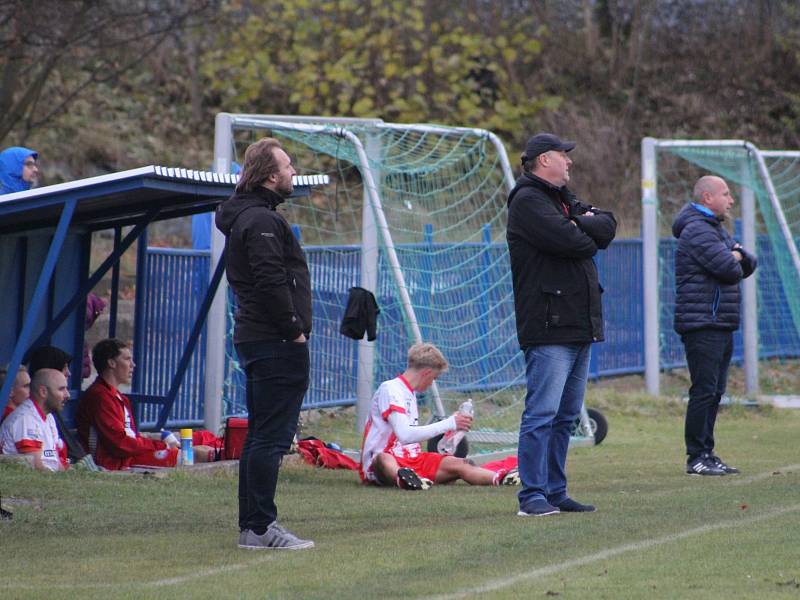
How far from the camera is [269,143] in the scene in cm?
652

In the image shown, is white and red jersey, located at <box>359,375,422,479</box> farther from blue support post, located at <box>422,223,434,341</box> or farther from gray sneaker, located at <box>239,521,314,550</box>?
gray sneaker, located at <box>239,521,314,550</box>

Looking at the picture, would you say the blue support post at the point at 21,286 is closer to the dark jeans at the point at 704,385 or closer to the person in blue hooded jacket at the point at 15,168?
the person in blue hooded jacket at the point at 15,168

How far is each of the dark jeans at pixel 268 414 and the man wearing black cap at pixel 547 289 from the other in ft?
5.10

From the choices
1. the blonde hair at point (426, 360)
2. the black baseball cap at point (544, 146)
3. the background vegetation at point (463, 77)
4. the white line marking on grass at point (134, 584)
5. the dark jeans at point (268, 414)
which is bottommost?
the white line marking on grass at point (134, 584)

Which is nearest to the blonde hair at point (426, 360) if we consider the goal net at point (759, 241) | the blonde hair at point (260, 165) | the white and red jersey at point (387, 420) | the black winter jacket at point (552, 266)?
the white and red jersey at point (387, 420)

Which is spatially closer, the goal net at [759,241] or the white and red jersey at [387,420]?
the white and red jersey at [387,420]

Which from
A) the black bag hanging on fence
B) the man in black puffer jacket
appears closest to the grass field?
the man in black puffer jacket

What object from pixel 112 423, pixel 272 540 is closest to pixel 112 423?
pixel 112 423

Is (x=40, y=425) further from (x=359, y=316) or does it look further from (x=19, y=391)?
(x=359, y=316)

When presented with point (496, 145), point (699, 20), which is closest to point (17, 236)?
point (496, 145)

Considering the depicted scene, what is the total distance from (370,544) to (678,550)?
4.78 ft

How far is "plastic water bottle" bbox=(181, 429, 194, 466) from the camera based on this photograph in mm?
9719

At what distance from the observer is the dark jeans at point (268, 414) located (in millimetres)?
6391

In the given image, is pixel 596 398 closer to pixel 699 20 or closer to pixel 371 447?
pixel 371 447
